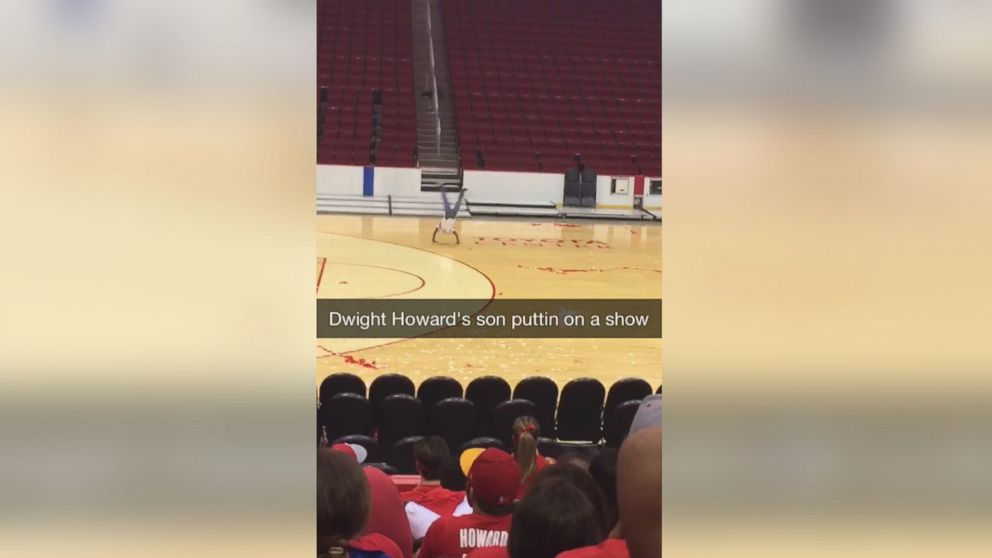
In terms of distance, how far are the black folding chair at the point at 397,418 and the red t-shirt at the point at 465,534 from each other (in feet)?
7.50

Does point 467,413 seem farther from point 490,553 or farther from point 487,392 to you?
point 490,553

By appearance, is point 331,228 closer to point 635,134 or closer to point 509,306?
point 509,306

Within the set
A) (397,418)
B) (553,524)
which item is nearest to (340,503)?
(553,524)

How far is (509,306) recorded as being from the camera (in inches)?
342

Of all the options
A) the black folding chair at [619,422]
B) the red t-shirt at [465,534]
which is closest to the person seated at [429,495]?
the red t-shirt at [465,534]

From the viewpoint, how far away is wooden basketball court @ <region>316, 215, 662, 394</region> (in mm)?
7047

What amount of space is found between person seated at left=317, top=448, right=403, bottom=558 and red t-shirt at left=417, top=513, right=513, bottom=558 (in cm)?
40

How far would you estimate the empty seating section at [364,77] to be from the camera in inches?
623

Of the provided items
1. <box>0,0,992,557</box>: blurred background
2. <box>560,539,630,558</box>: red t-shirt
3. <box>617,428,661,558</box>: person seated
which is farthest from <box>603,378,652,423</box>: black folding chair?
<box>0,0,992,557</box>: blurred background

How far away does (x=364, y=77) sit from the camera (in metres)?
17.4

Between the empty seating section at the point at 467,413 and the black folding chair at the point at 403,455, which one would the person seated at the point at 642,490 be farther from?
the black folding chair at the point at 403,455

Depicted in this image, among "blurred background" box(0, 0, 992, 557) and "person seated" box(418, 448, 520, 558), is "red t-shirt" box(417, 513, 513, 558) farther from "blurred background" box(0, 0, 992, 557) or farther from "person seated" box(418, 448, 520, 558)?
"blurred background" box(0, 0, 992, 557)
